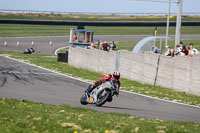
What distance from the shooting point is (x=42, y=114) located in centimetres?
1113

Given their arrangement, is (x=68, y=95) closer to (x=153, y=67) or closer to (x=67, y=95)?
(x=67, y=95)

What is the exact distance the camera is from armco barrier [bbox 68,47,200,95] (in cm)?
2064

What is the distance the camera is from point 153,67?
23531mm

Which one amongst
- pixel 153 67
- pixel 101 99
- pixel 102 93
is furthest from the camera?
pixel 153 67

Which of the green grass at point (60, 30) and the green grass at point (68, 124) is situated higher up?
the green grass at point (60, 30)

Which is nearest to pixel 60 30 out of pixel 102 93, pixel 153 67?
pixel 153 67

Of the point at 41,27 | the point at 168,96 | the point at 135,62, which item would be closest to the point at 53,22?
the point at 41,27

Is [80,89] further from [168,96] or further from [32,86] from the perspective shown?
[168,96]

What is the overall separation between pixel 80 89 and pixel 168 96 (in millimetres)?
4164

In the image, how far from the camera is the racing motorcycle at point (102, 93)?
1453cm

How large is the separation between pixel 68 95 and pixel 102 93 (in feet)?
12.5

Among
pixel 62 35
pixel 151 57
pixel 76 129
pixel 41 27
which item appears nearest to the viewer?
pixel 76 129

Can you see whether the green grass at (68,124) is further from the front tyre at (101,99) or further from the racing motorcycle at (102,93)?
the front tyre at (101,99)

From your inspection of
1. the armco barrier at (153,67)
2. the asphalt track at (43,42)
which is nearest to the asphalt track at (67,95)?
the armco barrier at (153,67)
